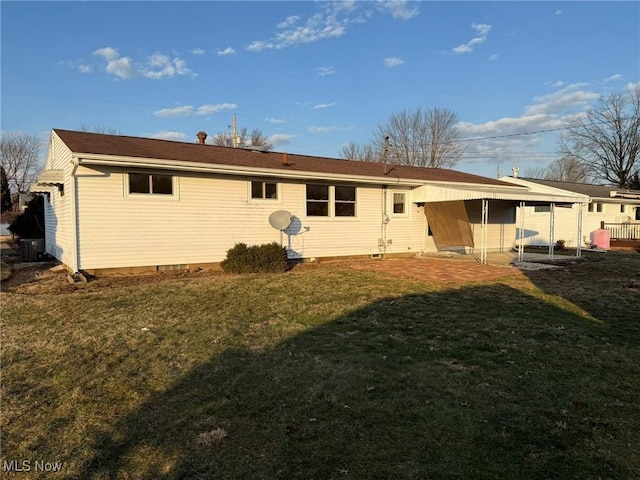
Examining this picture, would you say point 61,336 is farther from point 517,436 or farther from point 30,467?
point 517,436

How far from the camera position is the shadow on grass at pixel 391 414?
8.29ft

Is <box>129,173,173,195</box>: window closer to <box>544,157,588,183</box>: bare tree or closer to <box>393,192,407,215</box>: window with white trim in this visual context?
<box>393,192,407,215</box>: window with white trim

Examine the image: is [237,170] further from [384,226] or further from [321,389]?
[321,389]

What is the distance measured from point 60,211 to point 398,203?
1047cm

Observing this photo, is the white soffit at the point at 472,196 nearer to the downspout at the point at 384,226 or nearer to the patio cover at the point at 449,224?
the patio cover at the point at 449,224

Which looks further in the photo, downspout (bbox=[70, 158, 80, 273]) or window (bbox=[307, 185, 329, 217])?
window (bbox=[307, 185, 329, 217])

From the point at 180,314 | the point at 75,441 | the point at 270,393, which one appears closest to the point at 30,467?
the point at 75,441

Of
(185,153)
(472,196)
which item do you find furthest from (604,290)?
(185,153)

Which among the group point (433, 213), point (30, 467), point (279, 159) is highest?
point (279, 159)

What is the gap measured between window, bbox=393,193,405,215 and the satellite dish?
15.3 feet

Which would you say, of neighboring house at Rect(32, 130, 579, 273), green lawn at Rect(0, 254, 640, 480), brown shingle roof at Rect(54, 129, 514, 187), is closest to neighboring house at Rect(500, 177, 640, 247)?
neighboring house at Rect(32, 130, 579, 273)

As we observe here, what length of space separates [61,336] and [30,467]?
2.99m

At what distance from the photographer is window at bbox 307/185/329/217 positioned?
509 inches

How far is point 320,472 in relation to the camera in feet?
8.07
